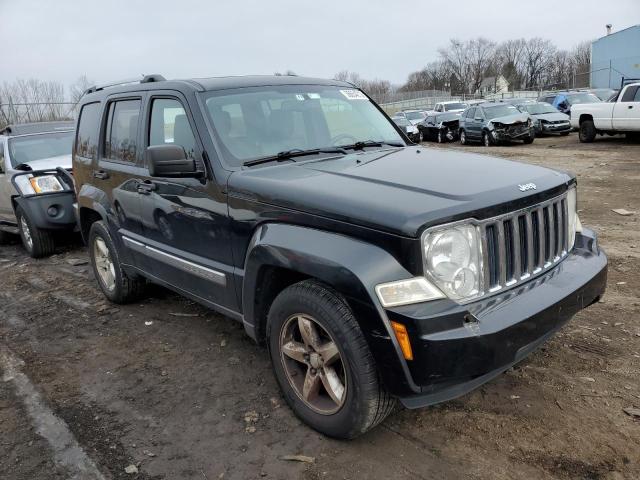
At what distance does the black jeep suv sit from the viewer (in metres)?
2.43

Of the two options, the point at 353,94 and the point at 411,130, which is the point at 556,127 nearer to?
the point at 411,130

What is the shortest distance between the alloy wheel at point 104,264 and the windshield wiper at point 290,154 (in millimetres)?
2329

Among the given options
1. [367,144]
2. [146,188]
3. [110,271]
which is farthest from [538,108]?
[146,188]

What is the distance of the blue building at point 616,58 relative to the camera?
46.1 m

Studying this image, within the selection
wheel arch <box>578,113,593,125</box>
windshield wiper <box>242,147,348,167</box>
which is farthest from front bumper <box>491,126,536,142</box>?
windshield wiper <box>242,147,348,167</box>

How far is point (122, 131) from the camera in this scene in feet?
14.8

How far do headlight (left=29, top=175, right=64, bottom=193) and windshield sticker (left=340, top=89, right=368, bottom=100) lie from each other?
15.7ft

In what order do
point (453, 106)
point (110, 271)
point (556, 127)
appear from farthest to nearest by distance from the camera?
point (453, 106) < point (556, 127) < point (110, 271)

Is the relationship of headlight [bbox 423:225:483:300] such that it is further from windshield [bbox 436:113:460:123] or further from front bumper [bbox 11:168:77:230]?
windshield [bbox 436:113:460:123]

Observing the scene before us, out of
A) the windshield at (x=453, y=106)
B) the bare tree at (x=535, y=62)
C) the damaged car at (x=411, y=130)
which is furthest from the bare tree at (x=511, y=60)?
the damaged car at (x=411, y=130)

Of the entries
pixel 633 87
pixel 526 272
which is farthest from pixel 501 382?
pixel 633 87

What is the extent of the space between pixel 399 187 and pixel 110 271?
3.51m

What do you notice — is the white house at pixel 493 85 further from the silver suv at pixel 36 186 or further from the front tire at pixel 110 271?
the front tire at pixel 110 271

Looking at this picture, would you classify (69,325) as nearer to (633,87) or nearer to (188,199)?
(188,199)
